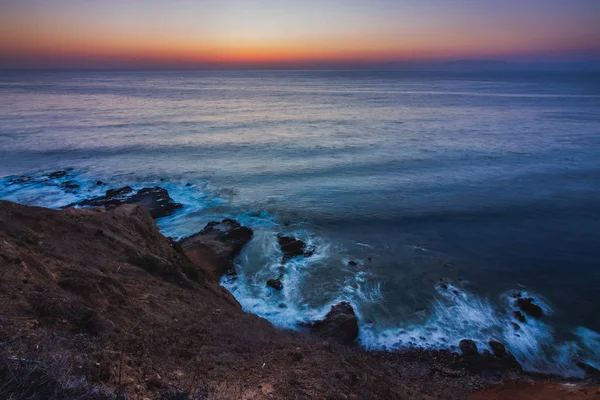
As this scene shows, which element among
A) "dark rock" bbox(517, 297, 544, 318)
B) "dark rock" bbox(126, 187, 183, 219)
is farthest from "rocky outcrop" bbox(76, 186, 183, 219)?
"dark rock" bbox(517, 297, 544, 318)

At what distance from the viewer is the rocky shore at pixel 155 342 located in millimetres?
5945

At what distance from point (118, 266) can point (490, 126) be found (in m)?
50.1

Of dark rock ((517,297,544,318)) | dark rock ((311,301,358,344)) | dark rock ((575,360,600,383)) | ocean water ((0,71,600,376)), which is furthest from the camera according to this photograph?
ocean water ((0,71,600,376))

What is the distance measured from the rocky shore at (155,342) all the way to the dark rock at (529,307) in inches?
1.8

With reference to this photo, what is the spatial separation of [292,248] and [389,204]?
8909 mm

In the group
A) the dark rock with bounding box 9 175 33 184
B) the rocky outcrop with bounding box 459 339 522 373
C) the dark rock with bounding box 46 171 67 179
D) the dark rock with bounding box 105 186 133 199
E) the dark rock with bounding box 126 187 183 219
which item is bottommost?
the rocky outcrop with bounding box 459 339 522 373

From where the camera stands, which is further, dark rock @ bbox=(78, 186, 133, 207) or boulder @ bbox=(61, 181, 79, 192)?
boulder @ bbox=(61, 181, 79, 192)

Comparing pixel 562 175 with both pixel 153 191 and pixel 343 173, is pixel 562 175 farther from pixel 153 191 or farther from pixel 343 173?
pixel 153 191

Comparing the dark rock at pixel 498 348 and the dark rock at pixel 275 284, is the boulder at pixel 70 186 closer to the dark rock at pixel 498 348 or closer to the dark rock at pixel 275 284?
the dark rock at pixel 275 284

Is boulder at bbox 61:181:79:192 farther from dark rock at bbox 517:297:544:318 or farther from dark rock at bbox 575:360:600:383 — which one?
dark rock at bbox 575:360:600:383

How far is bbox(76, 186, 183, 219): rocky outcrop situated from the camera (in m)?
22.5

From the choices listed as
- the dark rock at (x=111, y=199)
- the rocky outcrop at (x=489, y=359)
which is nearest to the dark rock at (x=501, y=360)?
the rocky outcrop at (x=489, y=359)

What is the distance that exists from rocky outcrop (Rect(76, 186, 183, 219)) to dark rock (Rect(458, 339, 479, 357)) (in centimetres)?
1722

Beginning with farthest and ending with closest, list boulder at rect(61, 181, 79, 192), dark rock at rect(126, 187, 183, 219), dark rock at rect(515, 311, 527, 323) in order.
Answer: boulder at rect(61, 181, 79, 192) < dark rock at rect(126, 187, 183, 219) < dark rock at rect(515, 311, 527, 323)
